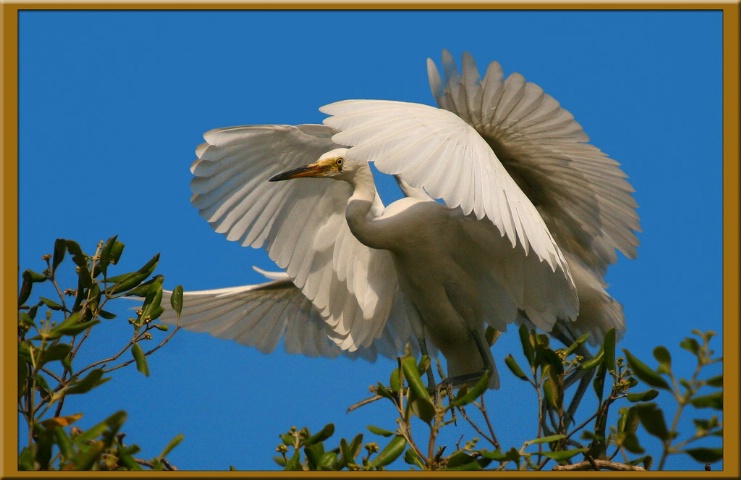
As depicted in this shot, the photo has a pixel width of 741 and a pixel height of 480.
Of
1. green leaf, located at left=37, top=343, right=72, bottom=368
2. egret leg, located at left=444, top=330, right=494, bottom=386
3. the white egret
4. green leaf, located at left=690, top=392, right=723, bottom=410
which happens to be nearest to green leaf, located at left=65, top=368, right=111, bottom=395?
green leaf, located at left=37, top=343, right=72, bottom=368

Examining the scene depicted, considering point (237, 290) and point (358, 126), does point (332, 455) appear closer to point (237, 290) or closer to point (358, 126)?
point (358, 126)

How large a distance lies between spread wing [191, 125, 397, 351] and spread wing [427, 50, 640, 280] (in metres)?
0.67

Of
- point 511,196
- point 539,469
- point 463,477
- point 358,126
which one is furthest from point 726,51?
point 463,477

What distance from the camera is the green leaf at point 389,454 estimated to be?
2346mm

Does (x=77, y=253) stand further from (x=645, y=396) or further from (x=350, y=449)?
(x=645, y=396)

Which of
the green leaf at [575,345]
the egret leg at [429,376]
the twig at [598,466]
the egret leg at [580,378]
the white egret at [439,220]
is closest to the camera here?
the twig at [598,466]

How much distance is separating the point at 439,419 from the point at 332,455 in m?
0.28

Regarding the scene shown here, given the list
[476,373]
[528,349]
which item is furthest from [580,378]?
[528,349]

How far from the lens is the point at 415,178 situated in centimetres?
268

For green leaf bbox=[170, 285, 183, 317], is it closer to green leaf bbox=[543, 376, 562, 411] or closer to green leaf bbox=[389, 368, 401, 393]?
green leaf bbox=[389, 368, 401, 393]

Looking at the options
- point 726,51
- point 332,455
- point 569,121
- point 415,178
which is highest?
point 569,121

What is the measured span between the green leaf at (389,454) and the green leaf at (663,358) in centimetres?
64

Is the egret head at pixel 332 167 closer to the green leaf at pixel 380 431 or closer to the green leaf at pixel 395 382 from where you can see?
the green leaf at pixel 395 382

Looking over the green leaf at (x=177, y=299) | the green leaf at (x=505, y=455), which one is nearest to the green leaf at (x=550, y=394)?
the green leaf at (x=505, y=455)
